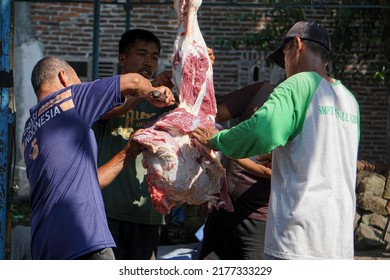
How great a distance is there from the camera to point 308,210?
4.36 metres

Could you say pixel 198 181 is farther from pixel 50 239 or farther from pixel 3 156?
pixel 3 156

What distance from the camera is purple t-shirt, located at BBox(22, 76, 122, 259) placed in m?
4.52

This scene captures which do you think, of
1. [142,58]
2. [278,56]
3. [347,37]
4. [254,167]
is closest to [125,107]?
[142,58]

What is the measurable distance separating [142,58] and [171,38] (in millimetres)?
6383

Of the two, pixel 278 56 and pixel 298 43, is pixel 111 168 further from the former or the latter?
pixel 298 43

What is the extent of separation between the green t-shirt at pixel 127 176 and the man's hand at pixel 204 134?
3.07 ft

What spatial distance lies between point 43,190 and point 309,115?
143 cm

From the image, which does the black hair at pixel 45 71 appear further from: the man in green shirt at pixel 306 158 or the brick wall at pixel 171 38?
the brick wall at pixel 171 38

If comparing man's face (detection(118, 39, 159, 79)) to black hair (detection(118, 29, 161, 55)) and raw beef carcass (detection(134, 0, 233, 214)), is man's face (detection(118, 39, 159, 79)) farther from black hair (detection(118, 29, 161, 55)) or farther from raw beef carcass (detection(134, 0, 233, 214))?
raw beef carcass (detection(134, 0, 233, 214))

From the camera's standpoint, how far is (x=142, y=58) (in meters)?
6.00

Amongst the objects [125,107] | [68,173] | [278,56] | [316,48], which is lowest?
[68,173]

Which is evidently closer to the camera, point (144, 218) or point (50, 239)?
point (50, 239)

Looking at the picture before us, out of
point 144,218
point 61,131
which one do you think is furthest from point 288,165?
point 144,218

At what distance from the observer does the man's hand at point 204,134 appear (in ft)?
16.0
